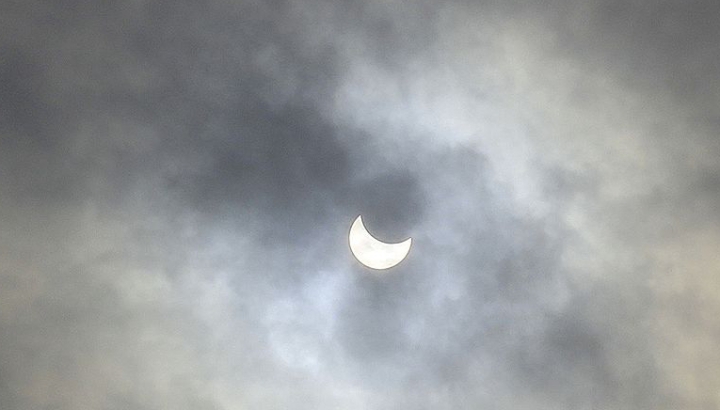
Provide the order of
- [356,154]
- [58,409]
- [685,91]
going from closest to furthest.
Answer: [685,91] → [356,154] → [58,409]

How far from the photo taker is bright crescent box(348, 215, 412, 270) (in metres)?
14.8

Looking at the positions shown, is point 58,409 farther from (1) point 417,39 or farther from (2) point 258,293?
(1) point 417,39

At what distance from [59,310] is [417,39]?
30.6 feet

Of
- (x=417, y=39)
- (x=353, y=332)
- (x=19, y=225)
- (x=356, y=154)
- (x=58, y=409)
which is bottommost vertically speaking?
(x=58, y=409)

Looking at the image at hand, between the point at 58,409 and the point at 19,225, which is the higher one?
the point at 19,225

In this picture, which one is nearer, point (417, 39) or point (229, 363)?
point (417, 39)

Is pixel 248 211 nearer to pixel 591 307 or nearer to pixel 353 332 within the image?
pixel 353 332

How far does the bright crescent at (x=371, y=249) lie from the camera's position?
14789 mm

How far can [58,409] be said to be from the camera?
1573 centimetres

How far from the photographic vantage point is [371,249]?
48.3 ft

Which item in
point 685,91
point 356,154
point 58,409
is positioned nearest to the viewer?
point 685,91

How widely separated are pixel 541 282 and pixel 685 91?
4731mm

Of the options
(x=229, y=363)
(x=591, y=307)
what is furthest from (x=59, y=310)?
(x=591, y=307)

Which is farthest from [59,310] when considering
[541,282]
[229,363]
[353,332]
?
[541,282]
